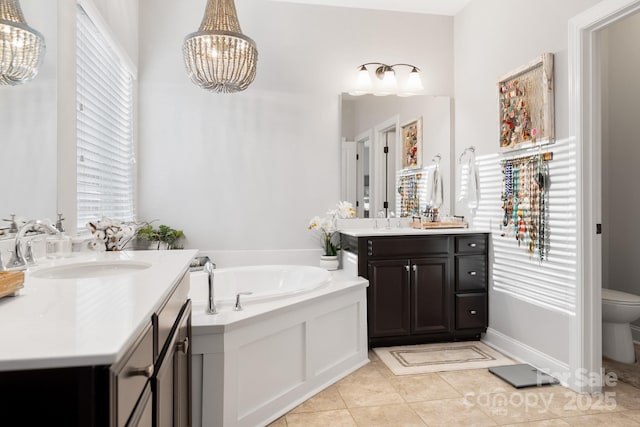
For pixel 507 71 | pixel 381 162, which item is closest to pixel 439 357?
pixel 381 162

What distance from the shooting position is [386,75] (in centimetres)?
368

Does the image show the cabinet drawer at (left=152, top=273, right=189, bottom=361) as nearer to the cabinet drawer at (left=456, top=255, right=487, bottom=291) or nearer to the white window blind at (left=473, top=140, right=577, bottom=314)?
the white window blind at (left=473, top=140, right=577, bottom=314)

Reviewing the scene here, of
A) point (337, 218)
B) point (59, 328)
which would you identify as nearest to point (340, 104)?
point (337, 218)

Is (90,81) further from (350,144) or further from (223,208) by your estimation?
(350,144)

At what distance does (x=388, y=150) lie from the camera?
3740 mm

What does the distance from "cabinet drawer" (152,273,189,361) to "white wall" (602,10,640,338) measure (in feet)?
11.8

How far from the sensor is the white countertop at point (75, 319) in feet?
2.04

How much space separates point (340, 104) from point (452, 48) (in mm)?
1190

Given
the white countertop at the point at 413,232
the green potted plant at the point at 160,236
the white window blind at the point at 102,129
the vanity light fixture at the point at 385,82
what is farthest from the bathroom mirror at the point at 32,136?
the vanity light fixture at the point at 385,82

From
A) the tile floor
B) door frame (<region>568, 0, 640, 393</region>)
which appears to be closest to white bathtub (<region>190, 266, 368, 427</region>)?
the tile floor

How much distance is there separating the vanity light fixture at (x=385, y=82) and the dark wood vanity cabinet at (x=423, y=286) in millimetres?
1336

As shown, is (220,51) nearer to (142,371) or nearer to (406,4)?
(142,371)

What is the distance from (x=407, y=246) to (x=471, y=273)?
1.93 feet

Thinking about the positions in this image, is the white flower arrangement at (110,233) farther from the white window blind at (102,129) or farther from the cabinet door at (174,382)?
the cabinet door at (174,382)
